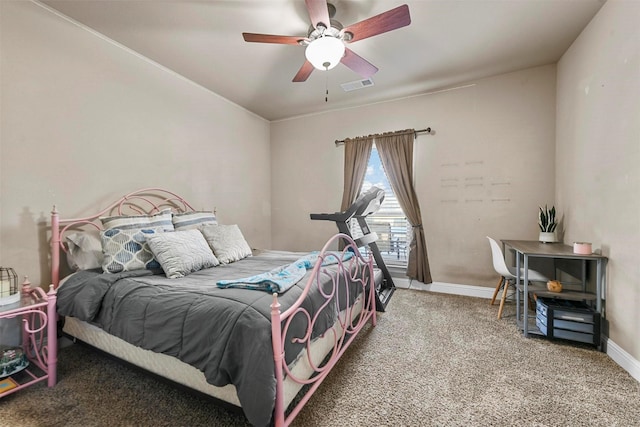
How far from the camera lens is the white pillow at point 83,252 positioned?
2.16 m

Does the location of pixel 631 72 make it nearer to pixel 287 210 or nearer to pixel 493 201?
pixel 493 201

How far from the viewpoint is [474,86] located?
3.47 metres

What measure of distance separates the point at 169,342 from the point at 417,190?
3.37 metres

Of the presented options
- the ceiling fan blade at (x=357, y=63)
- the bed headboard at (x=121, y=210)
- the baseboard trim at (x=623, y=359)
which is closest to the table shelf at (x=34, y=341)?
the bed headboard at (x=121, y=210)

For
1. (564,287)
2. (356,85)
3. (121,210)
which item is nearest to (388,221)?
(356,85)

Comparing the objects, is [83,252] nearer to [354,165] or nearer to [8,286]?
[8,286]

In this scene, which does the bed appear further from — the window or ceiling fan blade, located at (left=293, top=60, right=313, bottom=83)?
ceiling fan blade, located at (left=293, top=60, right=313, bottom=83)

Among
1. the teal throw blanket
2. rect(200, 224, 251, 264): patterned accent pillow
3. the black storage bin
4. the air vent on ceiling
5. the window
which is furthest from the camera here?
the window

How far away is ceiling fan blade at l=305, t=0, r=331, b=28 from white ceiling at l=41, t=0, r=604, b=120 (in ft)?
1.23

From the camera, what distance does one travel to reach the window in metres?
3.99

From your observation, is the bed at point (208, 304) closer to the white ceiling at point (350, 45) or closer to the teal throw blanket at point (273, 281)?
the teal throw blanket at point (273, 281)

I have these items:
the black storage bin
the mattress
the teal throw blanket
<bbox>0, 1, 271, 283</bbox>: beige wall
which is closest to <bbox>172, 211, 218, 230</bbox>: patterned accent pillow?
<bbox>0, 1, 271, 283</bbox>: beige wall

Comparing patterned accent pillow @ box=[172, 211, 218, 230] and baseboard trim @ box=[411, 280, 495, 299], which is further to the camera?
baseboard trim @ box=[411, 280, 495, 299]

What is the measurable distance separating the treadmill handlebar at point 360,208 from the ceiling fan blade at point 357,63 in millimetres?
1163
